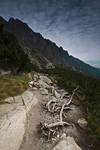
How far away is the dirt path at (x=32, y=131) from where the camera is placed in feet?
39.6

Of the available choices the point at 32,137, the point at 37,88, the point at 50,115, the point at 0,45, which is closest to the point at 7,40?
the point at 0,45

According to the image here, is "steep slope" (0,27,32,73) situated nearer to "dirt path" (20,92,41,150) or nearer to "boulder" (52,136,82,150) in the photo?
"dirt path" (20,92,41,150)

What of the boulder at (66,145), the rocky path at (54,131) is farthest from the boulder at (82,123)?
the boulder at (66,145)

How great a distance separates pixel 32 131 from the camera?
45.7 ft

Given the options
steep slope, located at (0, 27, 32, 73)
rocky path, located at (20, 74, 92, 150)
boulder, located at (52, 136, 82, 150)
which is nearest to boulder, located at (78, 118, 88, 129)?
rocky path, located at (20, 74, 92, 150)

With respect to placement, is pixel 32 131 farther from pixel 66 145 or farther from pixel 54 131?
pixel 66 145

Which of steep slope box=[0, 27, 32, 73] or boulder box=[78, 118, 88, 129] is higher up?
steep slope box=[0, 27, 32, 73]

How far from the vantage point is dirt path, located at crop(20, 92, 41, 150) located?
12080mm

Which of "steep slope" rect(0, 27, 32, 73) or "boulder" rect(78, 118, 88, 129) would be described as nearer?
"boulder" rect(78, 118, 88, 129)

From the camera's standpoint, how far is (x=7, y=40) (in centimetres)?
5369

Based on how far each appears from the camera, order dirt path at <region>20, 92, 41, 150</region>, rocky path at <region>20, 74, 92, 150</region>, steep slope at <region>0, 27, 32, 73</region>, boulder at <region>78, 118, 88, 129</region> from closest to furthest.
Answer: rocky path at <region>20, 74, 92, 150</region>, dirt path at <region>20, 92, 41, 150</region>, boulder at <region>78, 118, 88, 129</region>, steep slope at <region>0, 27, 32, 73</region>

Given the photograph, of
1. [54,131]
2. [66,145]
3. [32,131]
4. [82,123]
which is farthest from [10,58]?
[66,145]

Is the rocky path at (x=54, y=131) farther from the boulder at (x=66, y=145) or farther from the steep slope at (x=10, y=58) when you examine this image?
the steep slope at (x=10, y=58)

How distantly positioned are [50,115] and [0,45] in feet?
119
